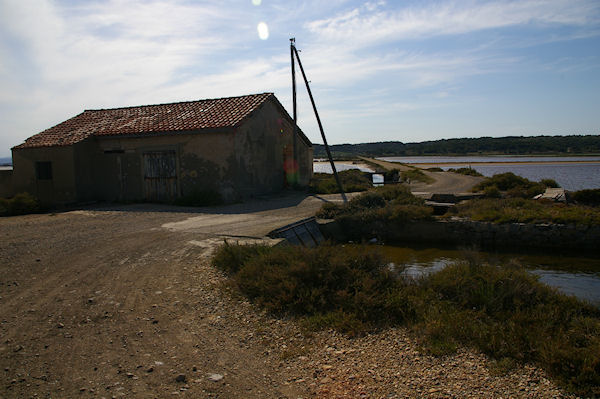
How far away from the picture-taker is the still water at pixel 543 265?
28.5 ft

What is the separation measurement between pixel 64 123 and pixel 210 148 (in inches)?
349

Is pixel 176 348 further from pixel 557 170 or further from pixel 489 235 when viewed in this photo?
pixel 557 170

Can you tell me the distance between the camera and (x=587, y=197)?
16469mm

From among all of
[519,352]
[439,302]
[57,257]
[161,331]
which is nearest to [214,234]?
[57,257]

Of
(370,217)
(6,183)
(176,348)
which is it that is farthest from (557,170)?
(176,348)

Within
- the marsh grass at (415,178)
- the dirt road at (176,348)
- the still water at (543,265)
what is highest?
the marsh grass at (415,178)

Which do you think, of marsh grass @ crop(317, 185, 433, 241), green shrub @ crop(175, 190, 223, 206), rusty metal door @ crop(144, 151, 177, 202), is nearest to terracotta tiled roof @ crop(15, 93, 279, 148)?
rusty metal door @ crop(144, 151, 177, 202)

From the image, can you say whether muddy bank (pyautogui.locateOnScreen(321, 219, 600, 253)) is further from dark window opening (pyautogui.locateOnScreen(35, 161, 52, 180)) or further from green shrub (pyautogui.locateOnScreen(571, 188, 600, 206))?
dark window opening (pyautogui.locateOnScreen(35, 161, 52, 180))

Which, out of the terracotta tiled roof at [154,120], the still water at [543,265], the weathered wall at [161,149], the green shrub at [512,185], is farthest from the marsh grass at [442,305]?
the green shrub at [512,185]

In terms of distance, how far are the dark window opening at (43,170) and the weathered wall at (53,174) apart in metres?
0.13

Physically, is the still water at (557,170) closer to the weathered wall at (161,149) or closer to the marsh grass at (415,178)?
the marsh grass at (415,178)

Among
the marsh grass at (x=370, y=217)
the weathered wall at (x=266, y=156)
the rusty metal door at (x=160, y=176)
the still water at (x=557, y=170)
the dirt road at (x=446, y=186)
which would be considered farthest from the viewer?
the still water at (x=557, y=170)

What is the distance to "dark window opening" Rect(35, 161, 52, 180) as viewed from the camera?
55.1 ft

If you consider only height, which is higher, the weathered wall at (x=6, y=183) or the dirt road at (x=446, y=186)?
the weathered wall at (x=6, y=183)
